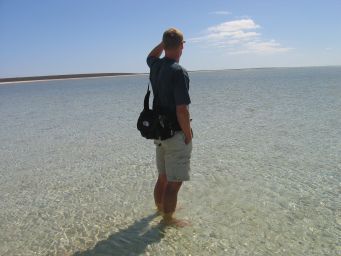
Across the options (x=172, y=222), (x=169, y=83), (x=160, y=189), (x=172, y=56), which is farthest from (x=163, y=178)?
(x=172, y=56)

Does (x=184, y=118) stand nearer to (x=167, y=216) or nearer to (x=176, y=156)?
(x=176, y=156)

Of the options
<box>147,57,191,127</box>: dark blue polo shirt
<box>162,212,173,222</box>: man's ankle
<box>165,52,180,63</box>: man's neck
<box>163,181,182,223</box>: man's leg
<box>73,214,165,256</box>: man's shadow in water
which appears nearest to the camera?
<box>147,57,191,127</box>: dark blue polo shirt

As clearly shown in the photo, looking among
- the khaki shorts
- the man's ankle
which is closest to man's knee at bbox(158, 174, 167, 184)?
the khaki shorts

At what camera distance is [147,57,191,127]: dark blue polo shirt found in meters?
3.77

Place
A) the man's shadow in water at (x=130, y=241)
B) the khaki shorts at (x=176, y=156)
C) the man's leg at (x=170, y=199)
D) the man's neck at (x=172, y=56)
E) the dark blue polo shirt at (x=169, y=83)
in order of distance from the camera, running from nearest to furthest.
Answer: the dark blue polo shirt at (x=169, y=83)
the man's neck at (x=172, y=56)
the khaki shorts at (x=176, y=156)
the man's shadow in water at (x=130, y=241)
the man's leg at (x=170, y=199)

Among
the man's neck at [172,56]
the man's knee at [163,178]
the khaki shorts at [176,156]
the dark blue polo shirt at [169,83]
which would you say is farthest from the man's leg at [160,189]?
the man's neck at [172,56]

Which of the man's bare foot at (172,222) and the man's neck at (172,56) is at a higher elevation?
the man's neck at (172,56)

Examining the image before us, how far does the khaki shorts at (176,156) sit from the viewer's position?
13.5 ft

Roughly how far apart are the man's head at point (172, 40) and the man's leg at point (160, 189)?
1.57 meters

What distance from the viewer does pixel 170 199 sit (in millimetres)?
4527

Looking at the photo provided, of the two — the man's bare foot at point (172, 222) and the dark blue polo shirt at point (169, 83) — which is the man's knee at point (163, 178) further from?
the dark blue polo shirt at point (169, 83)

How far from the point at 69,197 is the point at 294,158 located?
4.83m

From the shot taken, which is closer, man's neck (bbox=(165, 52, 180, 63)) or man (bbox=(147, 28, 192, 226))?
man (bbox=(147, 28, 192, 226))

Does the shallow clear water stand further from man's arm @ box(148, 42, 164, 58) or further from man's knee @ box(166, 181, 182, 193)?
man's arm @ box(148, 42, 164, 58)
